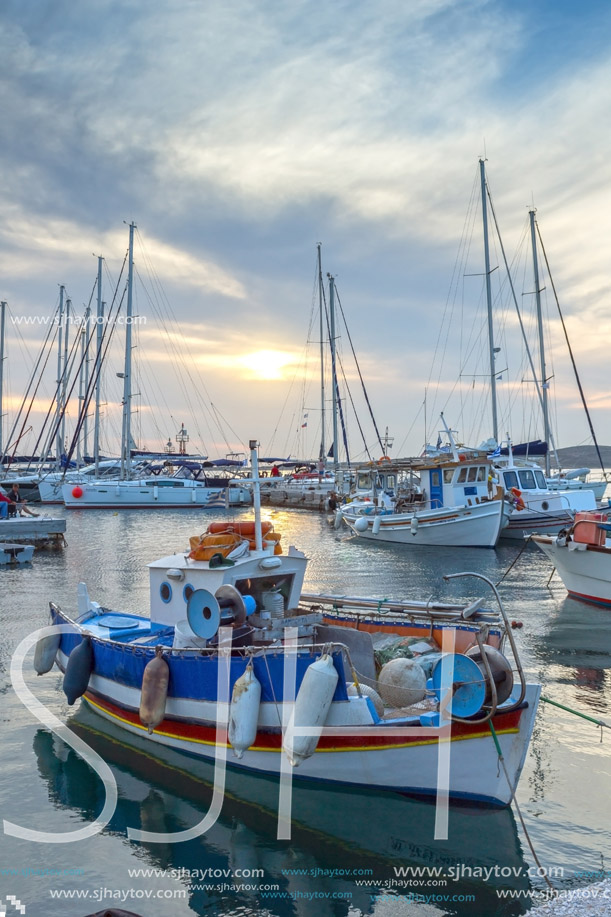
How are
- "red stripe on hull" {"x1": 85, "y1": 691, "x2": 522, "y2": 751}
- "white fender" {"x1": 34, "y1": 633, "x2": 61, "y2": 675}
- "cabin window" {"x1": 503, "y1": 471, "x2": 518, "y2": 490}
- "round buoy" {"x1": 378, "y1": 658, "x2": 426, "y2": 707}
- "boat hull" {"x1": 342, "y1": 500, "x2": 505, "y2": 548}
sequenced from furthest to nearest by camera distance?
1. "cabin window" {"x1": 503, "y1": 471, "x2": 518, "y2": 490}
2. "boat hull" {"x1": 342, "y1": 500, "x2": 505, "y2": 548}
3. "white fender" {"x1": 34, "y1": 633, "x2": 61, "y2": 675}
4. "round buoy" {"x1": 378, "y1": 658, "x2": 426, "y2": 707}
5. "red stripe on hull" {"x1": 85, "y1": 691, "x2": 522, "y2": 751}

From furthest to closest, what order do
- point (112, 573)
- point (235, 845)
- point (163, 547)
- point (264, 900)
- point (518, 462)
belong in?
point (518, 462), point (163, 547), point (112, 573), point (235, 845), point (264, 900)

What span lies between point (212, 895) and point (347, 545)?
2934 cm

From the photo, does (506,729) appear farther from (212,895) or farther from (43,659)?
(43,659)

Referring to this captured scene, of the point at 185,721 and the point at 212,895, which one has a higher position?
the point at 185,721

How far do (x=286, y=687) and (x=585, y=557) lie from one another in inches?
553

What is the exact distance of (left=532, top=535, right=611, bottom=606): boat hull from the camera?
18.9m

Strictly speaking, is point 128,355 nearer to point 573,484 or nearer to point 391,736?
point 573,484

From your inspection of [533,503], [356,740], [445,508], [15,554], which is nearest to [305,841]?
[356,740]

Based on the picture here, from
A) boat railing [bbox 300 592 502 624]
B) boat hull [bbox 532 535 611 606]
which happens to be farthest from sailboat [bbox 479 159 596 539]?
boat railing [bbox 300 592 502 624]

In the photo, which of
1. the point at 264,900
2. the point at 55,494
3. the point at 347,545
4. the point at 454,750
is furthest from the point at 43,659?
the point at 55,494

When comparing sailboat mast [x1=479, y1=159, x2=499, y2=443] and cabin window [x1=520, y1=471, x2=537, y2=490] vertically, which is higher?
sailboat mast [x1=479, y1=159, x2=499, y2=443]

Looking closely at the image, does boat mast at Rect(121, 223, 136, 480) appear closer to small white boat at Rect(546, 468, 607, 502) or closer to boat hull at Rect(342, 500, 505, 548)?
boat hull at Rect(342, 500, 505, 548)

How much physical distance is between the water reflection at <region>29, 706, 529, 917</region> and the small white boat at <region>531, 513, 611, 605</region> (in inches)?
503

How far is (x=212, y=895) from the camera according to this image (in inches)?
254
